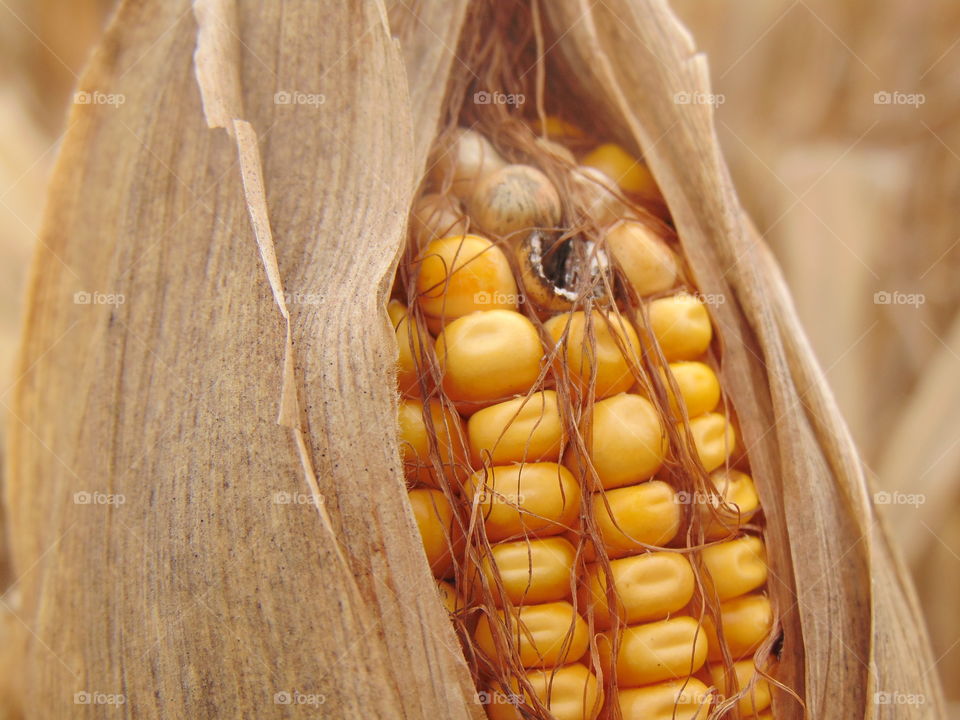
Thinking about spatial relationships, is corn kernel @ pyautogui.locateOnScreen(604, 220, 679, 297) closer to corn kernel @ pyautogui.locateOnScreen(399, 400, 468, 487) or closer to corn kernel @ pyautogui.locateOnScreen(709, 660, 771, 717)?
corn kernel @ pyautogui.locateOnScreen(399, 400, 468, 487)

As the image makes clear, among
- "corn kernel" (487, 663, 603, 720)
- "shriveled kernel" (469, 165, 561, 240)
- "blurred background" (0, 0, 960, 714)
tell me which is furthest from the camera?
"blurred background" (0, 0, 960, 714)

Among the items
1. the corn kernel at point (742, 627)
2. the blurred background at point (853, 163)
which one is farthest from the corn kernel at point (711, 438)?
the blurred background at point (853, 163)

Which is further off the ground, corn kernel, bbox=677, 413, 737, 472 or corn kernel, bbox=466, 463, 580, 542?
corn kernel, bbox=677, 413, 737, 472

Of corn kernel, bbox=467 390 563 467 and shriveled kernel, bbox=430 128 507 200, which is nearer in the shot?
corn kernel, bbox=467 390 563 467

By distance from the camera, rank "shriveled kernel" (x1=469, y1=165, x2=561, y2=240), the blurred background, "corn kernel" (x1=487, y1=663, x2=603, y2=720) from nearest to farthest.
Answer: "corn kernel" (x1=487, y1=663, x2=603, y2=720) → "shriveled kernel" (x1=469, y1=165, x2=561, y2=240) → the blurred background

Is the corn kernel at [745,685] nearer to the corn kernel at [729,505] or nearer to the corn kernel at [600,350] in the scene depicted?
the corn kernel at [729,505]

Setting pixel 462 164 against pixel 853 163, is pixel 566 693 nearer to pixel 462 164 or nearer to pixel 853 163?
pixel 462 164

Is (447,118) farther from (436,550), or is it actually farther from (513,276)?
(436,550)

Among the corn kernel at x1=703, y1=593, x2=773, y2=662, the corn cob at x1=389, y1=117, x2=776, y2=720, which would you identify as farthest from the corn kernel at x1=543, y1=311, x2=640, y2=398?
the corn kernel at x1=703, y1=593, x2=773, y2=662
